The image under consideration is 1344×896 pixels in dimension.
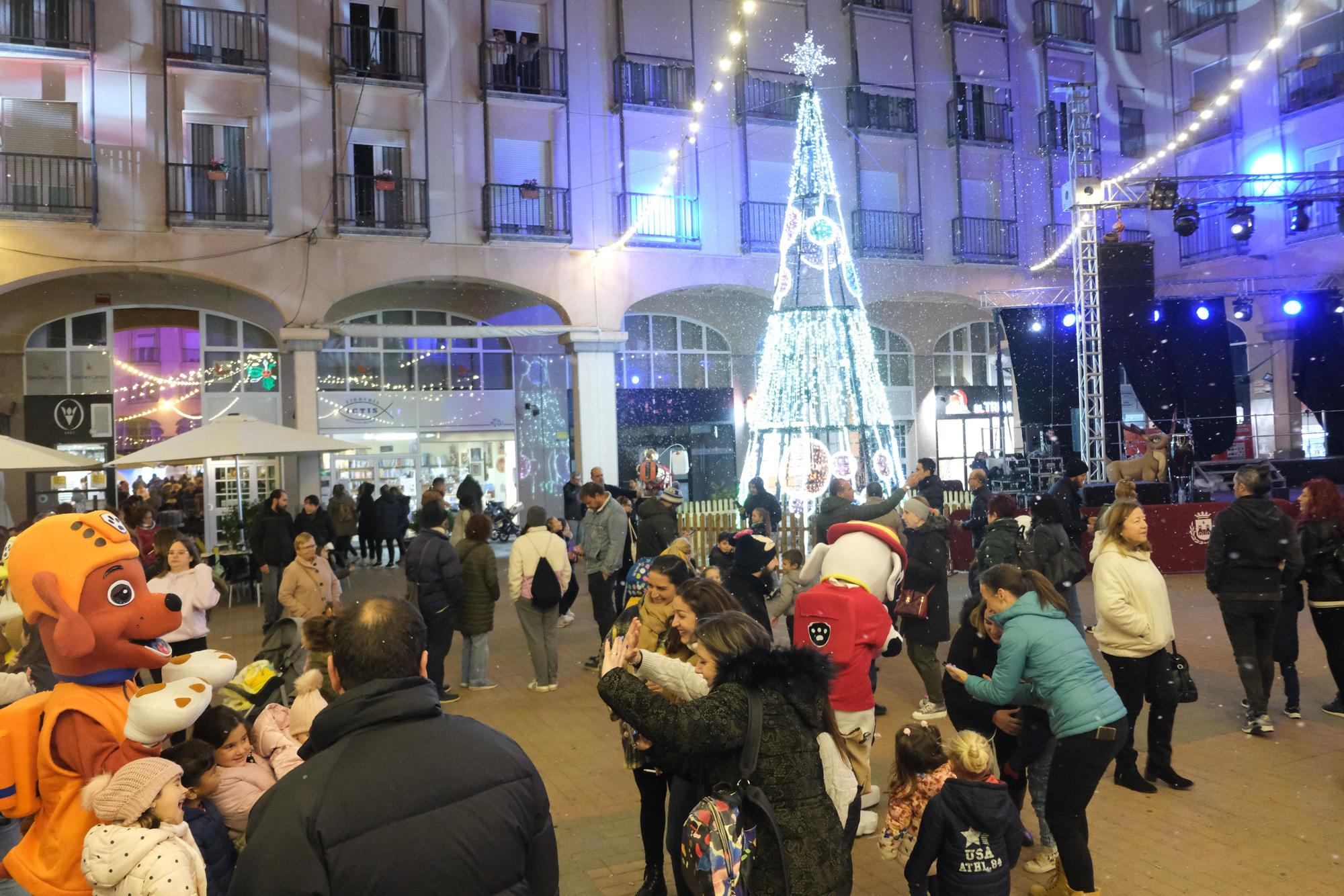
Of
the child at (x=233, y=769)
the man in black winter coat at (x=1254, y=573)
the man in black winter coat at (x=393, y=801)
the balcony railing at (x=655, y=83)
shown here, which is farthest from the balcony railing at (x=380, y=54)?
the man in black winter coat at (x=393, y=801)

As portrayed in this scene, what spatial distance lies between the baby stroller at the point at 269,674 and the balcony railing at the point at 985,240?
62.0ft

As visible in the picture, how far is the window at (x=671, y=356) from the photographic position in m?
22.2

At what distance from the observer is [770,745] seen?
2920 mm

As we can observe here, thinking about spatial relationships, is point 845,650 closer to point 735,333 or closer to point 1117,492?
point 1117,492

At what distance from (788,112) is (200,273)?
38.5 ft

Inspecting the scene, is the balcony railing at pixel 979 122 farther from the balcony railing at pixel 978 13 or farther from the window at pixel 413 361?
the window at pixel 413 361

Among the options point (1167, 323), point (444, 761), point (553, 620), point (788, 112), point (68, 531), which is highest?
point (788, 112)

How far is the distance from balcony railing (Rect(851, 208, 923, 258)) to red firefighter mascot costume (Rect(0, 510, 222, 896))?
19.0 metres

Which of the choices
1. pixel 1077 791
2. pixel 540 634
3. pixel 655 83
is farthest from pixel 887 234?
pixel 1077 791

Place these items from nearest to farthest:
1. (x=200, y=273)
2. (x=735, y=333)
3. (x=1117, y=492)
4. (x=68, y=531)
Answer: (x=68, y=531), (x=1117, y=492), (x=200, y=273), (x=735, y=333)

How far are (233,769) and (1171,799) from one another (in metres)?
4.73

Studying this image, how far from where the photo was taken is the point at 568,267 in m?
19.0

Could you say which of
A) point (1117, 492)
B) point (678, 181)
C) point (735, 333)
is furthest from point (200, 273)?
point (1117, 492)

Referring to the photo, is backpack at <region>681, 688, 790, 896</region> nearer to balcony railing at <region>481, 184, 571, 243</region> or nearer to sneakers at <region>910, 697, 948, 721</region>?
sneakers at <region>910, 697, 948, 721</region>
